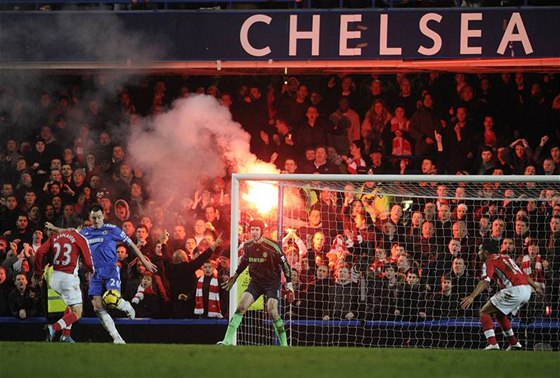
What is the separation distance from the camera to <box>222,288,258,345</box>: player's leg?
11.2 meters

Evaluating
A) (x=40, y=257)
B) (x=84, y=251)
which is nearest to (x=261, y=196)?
(x=84, y=251)

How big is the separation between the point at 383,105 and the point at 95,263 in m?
4.03

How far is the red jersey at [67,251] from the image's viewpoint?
38.4 feet

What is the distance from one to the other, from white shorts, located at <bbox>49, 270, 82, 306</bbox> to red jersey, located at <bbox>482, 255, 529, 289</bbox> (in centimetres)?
408

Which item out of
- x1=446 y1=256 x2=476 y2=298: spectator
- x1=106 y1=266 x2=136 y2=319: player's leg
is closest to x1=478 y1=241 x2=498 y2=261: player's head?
x1=446 y1=256 x2=476 y2=298: spectator

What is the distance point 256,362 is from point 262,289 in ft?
9.13

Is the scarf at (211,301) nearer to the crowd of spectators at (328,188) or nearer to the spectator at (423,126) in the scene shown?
the crowd of spectators at (328,188)

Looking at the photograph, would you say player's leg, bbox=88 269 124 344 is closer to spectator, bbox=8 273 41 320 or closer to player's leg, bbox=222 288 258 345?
spectator, bbox=8 273 41 320

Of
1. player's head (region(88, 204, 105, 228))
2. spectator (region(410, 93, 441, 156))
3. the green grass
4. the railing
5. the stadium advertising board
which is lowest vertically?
the green grass

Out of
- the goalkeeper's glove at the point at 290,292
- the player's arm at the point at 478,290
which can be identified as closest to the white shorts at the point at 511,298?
the player's arm at the point at 478,290

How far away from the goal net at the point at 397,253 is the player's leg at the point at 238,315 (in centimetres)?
70

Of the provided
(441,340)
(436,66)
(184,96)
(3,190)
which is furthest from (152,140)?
(441,340)

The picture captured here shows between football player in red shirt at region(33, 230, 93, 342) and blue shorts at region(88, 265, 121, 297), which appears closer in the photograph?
football player in red shirt at region(33, 230, 93, 342)

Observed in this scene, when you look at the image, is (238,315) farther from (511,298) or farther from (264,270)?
(511,298)
